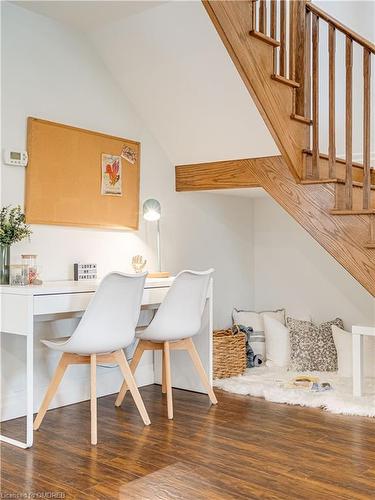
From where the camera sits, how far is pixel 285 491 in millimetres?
2344

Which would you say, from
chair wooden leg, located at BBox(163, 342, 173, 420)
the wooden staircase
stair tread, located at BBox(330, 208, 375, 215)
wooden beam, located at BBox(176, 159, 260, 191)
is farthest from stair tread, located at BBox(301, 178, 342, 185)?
chair wooden leg, located at BBox(163, 342, 173, 420)

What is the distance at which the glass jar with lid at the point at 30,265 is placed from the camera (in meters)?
3.26

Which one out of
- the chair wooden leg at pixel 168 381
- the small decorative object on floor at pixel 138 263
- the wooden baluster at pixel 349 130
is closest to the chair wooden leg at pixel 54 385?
the chair wooden leg at pixel 168 381

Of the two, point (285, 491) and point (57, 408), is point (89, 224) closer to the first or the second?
point (57, 408)

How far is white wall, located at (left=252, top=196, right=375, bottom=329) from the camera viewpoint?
477 cm

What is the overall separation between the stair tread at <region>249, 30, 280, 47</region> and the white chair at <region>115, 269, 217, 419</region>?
1.44 metres

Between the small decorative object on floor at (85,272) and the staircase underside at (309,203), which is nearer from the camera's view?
the staircase underside at (309,203)

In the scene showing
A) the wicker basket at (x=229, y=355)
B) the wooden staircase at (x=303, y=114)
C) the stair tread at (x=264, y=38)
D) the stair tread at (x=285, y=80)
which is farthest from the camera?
the wicker basket at (x=229, y=355)

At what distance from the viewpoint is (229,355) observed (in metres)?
4.32

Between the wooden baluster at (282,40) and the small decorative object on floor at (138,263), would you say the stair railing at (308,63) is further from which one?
the small decorative object on floor at (138,263)

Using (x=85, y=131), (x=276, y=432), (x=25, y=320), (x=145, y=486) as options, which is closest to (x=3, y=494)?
(x=145, y=486)

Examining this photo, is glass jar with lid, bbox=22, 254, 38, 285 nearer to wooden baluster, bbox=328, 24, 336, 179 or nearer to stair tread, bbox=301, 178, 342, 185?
stair tread, bbox=301, 178, 342, 185

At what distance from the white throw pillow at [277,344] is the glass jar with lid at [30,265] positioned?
224cm

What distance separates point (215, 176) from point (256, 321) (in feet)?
4.57
